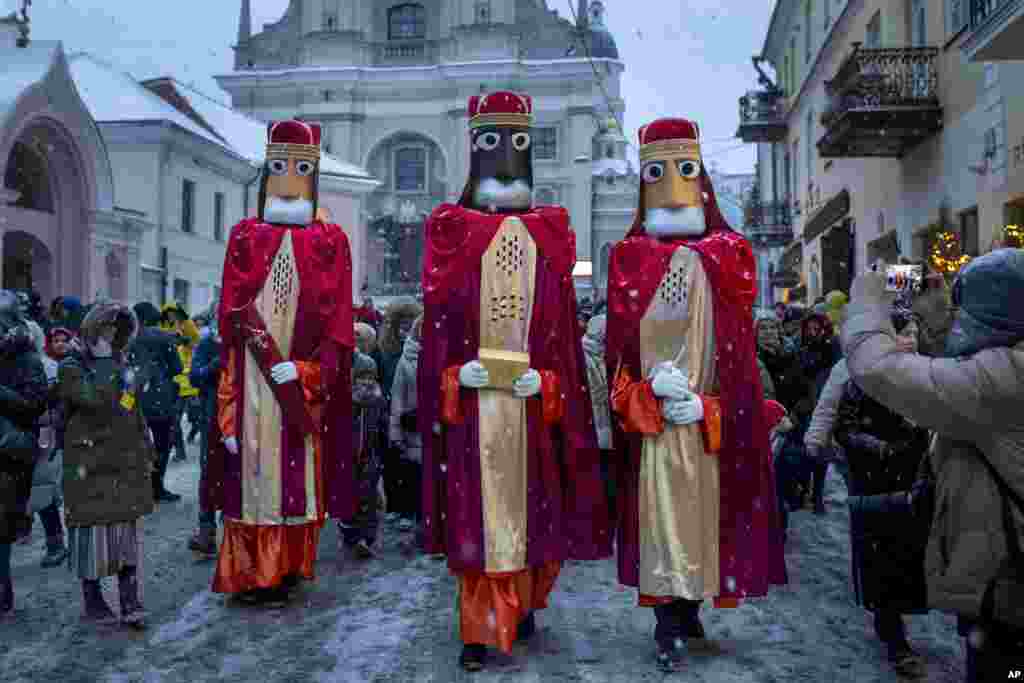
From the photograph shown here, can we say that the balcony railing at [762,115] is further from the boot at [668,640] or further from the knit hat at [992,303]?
the knit hat at [992,303]

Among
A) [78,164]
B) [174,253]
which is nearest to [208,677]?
[78,164]

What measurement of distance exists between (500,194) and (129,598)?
278 centimetres

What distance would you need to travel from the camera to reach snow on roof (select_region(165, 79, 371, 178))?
30641mm

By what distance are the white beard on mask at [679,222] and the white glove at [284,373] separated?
2.05 meters

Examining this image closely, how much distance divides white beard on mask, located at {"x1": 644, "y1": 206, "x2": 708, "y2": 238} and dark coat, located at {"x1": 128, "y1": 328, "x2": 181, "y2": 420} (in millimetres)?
5233

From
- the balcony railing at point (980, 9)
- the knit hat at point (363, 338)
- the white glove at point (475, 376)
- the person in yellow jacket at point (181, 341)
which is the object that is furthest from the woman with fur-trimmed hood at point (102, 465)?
the balcony railing at point (980, 9)

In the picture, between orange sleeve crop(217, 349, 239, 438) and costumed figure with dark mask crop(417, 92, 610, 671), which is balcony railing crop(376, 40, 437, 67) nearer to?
orange sleeve crop(217, 349, 239, 438)

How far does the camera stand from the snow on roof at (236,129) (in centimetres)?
3064

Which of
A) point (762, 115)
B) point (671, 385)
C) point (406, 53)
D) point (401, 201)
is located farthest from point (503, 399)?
point (406, 53)

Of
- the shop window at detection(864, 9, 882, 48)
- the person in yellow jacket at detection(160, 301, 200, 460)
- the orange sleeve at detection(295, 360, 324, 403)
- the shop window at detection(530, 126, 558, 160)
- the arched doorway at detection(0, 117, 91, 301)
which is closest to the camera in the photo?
the orange sleeve at detection(295, 360, 324, 403)

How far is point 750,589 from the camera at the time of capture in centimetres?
443

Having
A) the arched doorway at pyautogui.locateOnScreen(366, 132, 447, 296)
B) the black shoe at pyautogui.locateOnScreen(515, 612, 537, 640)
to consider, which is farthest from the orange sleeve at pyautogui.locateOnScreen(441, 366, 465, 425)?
the arched doorway at pyautogui.locateOnScreen(366, 132, 447, 296)

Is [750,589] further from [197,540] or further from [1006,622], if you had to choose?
[197,540]

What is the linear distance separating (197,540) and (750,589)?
13.1 ft
